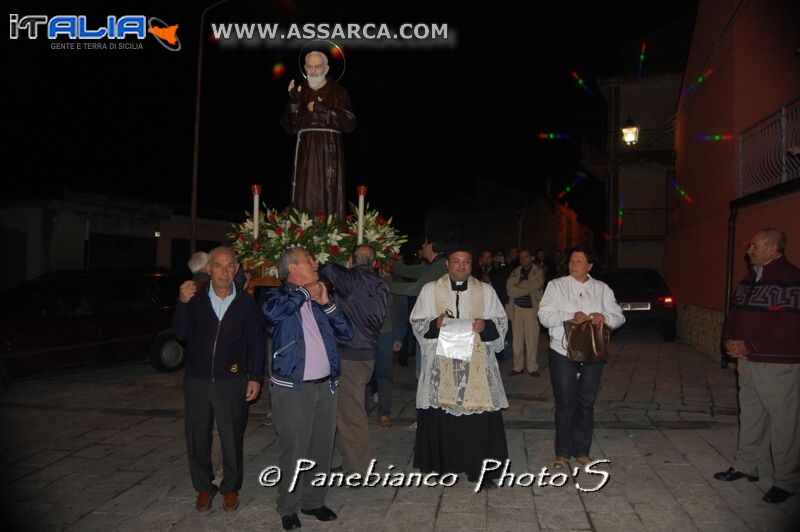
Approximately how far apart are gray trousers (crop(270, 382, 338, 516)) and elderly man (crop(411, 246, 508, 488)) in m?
1.06

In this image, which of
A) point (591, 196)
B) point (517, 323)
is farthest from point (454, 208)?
point (517, 323)

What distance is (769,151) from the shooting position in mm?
9477

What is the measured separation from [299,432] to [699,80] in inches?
517

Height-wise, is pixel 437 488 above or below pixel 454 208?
below

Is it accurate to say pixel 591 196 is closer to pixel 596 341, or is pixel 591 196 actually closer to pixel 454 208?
pixel 454 208

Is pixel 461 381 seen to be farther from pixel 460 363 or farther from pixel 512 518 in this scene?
pixel 512 518

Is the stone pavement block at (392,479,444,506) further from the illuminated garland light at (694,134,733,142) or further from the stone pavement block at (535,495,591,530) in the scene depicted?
the illuminated garland light at (694,134,733,142)

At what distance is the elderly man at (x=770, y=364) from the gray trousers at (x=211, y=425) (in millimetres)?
3890

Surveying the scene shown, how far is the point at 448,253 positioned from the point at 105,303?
23.2ft

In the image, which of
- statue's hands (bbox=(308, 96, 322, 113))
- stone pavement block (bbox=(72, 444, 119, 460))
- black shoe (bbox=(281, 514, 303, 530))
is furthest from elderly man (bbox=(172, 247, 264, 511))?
statue's hands (bbox=(308, 96, 322, 113))

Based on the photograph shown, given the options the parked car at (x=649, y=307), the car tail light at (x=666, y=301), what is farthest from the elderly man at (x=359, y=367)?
the car tail light at (x=666, y=301)

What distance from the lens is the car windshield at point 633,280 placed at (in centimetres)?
1361

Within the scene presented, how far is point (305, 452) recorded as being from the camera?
421 centimetres

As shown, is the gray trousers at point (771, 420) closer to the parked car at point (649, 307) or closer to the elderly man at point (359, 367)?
the elderly man at point (359, 367)
